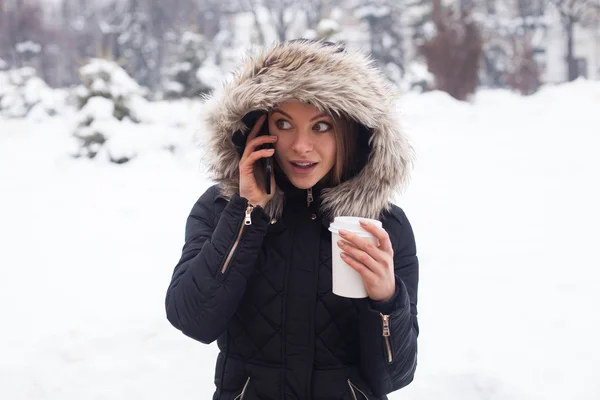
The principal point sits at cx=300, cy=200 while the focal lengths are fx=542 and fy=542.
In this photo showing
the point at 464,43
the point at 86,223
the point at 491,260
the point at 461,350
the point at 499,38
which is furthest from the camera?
the point at 499,38

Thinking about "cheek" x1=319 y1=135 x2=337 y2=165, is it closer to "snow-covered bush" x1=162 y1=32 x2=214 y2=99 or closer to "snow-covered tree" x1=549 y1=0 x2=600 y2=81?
"snow-covered bush" x1=162 y1=32 x2=214 y2=99

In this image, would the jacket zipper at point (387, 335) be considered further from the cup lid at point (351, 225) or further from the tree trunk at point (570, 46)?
the tree trunk at point (570, 46)

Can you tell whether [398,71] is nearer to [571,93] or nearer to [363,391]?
[571,93]

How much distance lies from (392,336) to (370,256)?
278 millimetres

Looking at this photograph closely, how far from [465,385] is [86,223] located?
5296 mm

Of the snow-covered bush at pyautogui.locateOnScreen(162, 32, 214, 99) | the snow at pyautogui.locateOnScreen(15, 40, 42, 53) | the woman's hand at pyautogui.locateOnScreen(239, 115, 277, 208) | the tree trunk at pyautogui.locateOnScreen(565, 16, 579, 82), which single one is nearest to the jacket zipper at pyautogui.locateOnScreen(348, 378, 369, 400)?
the woman's hand at pyautogui.locateOnScreen(239, 115, 277, 208)

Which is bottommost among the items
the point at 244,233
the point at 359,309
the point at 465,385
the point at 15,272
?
the point at 465,385

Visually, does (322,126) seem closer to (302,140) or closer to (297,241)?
(302,140)

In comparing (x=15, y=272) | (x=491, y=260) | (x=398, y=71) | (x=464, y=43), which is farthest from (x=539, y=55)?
(x=15, y=272)

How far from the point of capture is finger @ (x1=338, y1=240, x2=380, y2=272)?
1294 millimetres

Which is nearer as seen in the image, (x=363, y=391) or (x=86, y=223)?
(x=363, y=391)

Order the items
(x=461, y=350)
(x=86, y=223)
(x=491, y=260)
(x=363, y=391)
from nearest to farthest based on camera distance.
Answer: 1. (x=363, y=391)
2. (x=461, y=350)
3. (x=491, y=260)
4. (x=86, y=223)

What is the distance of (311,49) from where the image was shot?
1603mm

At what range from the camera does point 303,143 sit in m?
1.52
